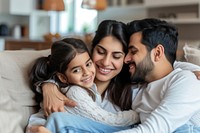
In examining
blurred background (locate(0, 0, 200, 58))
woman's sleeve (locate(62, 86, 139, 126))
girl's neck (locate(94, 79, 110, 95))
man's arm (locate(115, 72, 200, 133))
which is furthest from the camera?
blurred background (locate(0, 0, 200, 58))

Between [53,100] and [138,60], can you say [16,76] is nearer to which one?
[53,100]

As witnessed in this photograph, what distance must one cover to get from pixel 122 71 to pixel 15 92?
19.3 inches

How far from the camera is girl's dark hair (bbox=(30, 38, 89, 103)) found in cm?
146

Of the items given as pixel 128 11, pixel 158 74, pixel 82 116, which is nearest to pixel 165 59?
pixel 158 74

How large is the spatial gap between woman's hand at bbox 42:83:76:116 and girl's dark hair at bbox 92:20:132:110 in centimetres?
25

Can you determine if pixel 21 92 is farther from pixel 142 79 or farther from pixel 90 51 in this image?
pixel 142 79

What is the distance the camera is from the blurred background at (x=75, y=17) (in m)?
4.62

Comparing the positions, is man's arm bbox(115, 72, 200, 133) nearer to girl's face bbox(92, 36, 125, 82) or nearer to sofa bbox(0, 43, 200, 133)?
girl's face bbox(92, 36, 125, 82)

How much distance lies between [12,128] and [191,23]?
3.89 meters

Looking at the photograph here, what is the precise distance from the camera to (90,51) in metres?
1.63

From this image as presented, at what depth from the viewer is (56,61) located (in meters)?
1.48

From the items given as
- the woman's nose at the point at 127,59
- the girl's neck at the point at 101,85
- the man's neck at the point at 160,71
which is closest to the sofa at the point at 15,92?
the girl's neck at the point at 101,85

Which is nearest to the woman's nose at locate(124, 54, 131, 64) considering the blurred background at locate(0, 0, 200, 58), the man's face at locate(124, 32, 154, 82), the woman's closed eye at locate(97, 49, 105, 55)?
the man's face at locate(124, 32, 154, 82)

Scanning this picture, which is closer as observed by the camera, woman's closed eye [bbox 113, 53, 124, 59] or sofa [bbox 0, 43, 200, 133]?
sofa [bbox 0, 43, 200, 133]
